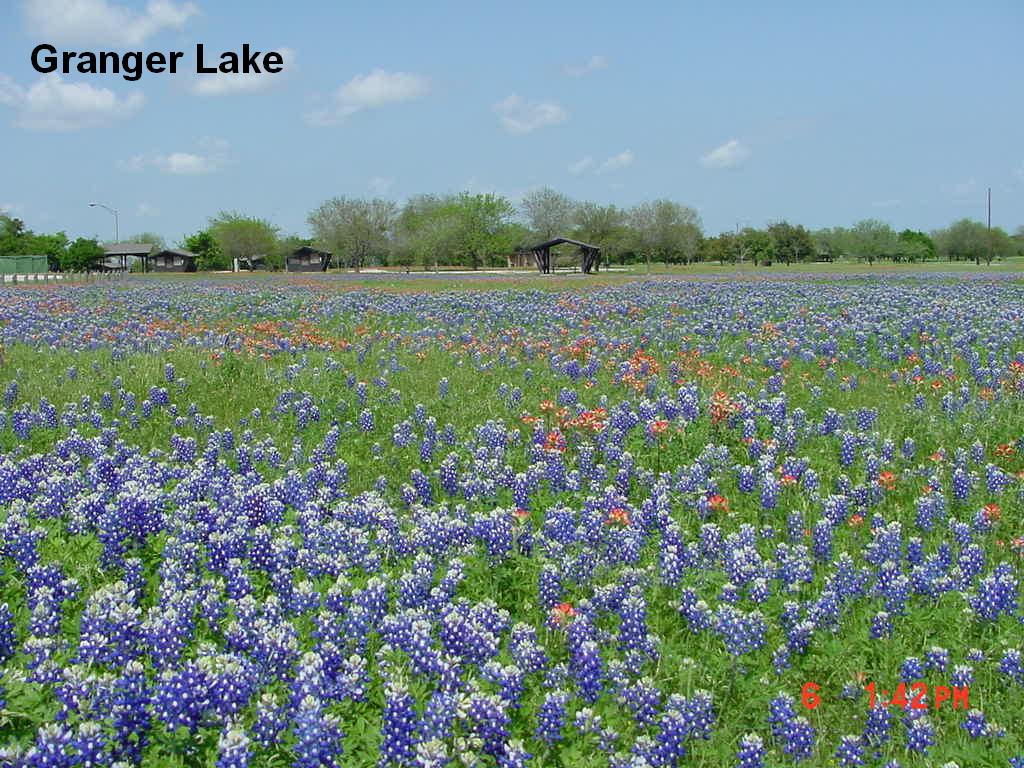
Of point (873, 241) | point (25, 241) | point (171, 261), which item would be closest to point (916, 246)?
point (873, 241)

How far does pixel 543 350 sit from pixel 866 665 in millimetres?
8206

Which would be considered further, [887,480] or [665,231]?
[665,231]

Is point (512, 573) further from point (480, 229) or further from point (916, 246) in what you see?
point (916, 246)

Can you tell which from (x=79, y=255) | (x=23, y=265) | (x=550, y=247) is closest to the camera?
(x=23, y=265)

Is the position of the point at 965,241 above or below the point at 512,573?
above

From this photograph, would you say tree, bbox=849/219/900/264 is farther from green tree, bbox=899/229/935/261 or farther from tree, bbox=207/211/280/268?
tree, bbox=207/211/280/268

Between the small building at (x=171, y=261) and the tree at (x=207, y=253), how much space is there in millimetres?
1135

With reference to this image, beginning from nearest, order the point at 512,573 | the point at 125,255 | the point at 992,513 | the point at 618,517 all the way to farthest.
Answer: the point at 512,573 → the point at 618,517 → the point at 992,513 → the point at 125,255

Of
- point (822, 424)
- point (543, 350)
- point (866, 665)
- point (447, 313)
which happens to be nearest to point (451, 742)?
point (866, 665)

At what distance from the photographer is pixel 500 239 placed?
92812 mm

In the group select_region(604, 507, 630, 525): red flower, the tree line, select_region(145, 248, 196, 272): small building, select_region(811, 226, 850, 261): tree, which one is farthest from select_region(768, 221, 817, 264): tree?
select_region(604, 507, 630, 525): red flower

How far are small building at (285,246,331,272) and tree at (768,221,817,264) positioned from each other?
52.8 meters

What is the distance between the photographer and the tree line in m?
91.0

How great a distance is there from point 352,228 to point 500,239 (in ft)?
59.2
